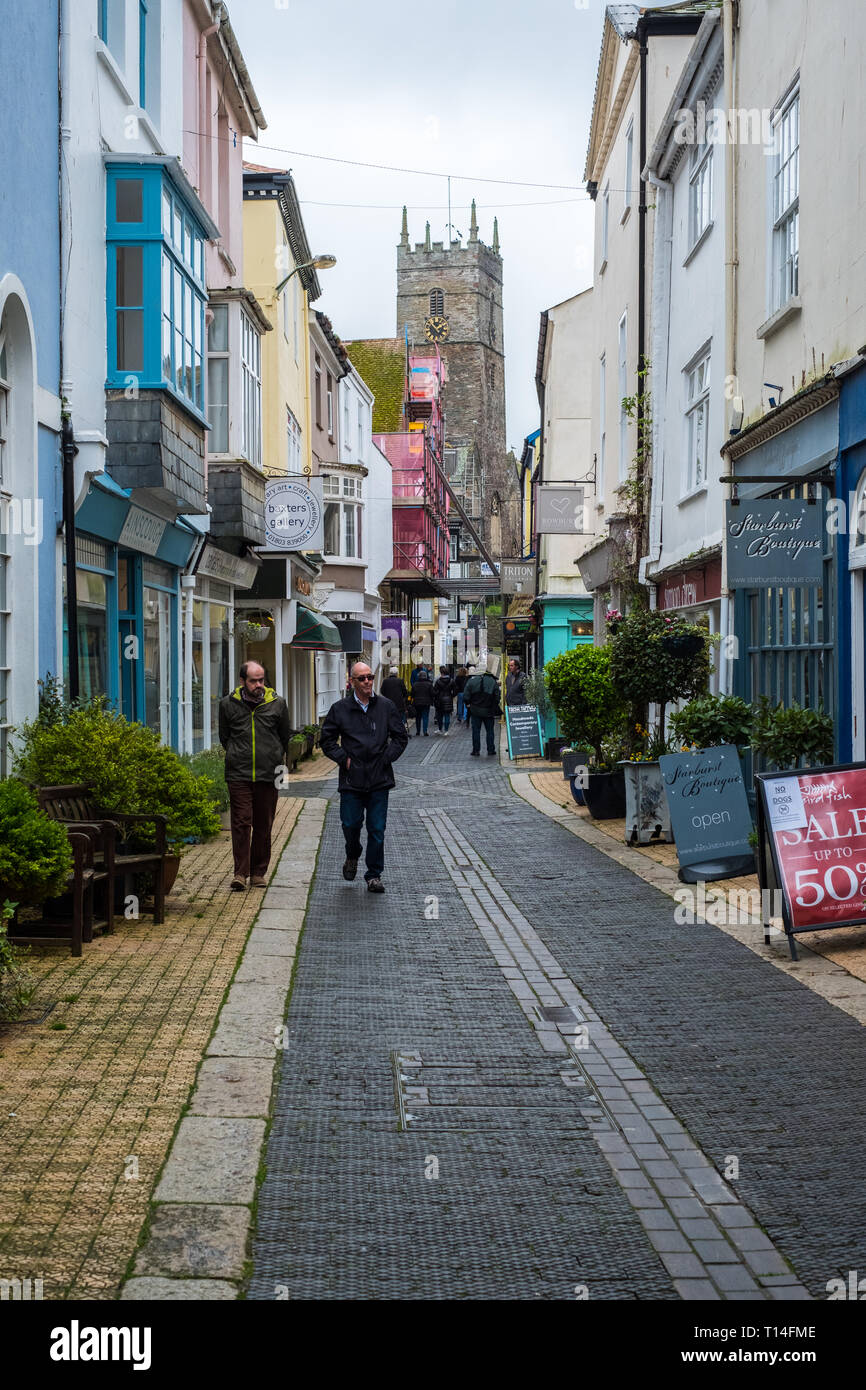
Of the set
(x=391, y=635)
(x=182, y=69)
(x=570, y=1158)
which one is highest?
(x=182, y=69)

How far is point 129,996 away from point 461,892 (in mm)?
4262

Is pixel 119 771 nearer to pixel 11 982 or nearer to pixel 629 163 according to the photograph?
pixel 11 982

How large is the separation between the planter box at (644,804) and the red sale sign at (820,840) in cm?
475

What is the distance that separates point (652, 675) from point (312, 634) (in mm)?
15307

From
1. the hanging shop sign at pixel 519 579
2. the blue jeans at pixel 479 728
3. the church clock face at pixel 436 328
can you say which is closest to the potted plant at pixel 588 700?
the blue jeans at pixel 479 728

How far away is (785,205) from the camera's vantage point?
40.7 ft

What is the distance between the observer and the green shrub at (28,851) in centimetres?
715

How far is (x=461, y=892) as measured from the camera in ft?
36.3

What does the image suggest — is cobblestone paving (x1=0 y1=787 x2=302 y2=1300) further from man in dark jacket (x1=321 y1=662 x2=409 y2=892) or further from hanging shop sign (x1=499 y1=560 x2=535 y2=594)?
hanging shop sign (x1=499 y1=560 x2=535 y2=594)

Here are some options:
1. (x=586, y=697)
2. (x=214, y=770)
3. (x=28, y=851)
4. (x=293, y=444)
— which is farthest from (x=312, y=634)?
(x=28, y=851)

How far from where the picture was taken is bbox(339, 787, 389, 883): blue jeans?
→ 36.1 ft

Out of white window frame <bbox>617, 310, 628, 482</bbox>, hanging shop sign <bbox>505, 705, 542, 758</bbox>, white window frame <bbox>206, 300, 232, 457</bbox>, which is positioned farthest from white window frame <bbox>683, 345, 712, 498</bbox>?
hanging shop sign <bbox>505, 705, 542, 758</bbox>
